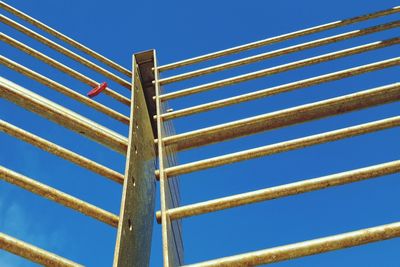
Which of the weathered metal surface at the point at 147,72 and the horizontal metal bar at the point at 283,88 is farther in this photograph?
the weathered metal surface at the point at 147,72

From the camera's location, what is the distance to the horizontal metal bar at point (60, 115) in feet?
6.74

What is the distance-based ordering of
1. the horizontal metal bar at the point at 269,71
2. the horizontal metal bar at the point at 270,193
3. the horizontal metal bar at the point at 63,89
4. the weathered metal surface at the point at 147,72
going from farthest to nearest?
the weathered metal surface at the point at 147,72 < the horizontal metal bar at the point at 269,71 < the horizontal metal bar at the point at 63,89 < the horizontal metal bar at the point at 270,193

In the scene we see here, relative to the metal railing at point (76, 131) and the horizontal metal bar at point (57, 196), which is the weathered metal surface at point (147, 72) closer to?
the metal railing at point (76, 131)

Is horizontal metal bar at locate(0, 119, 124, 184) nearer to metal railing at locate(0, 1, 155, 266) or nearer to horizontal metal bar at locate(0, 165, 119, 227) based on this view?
metal railing at locate(0, 1, 155, 266)

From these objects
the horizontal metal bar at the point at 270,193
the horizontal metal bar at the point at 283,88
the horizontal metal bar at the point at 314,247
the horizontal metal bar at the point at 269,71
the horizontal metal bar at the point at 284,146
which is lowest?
the horizontal metal bar at the point at 314,247

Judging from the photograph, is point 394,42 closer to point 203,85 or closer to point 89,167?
point 203,85

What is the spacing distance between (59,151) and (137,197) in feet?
1.23

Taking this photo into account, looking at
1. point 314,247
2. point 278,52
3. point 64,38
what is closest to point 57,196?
point 314,247

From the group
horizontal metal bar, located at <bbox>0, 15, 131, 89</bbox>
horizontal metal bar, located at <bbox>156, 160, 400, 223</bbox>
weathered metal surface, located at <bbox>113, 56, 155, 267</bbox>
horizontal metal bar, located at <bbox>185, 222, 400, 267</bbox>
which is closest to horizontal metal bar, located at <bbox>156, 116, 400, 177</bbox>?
weathered metal surface, located at <bbox>113, 56, 155, 267</bbox>

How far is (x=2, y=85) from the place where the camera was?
2014mm

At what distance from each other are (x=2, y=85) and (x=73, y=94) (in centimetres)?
50

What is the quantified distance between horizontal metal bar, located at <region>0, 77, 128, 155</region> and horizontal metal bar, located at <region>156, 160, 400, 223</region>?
61cm

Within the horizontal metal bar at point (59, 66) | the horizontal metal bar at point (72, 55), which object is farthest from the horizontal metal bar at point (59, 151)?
the horizontal metal bar at point (72, 55)

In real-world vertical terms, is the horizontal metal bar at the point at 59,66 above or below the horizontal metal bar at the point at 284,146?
above
